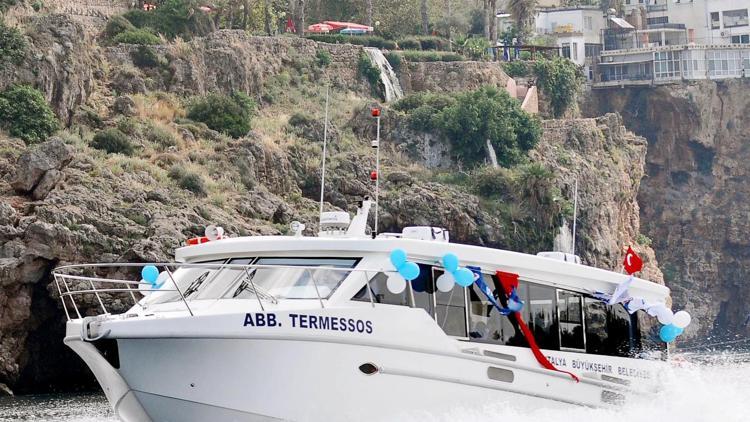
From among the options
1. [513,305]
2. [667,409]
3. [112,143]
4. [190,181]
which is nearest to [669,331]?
[667,409]

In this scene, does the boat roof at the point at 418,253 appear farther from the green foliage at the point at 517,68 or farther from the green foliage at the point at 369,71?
the green foliage at the point at 517,68

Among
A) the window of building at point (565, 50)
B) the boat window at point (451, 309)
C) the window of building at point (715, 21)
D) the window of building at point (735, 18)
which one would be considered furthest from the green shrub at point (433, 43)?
the boat window at point (451, 309)

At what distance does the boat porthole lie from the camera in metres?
18.9

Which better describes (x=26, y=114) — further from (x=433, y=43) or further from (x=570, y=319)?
(x=433, y=43)

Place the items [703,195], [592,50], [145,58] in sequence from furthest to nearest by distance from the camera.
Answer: [592,50] < [703,195] < [145,58]

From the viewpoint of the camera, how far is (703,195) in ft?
261

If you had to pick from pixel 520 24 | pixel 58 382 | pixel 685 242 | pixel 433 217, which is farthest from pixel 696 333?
pixel 58 382

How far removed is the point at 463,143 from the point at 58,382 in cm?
2280

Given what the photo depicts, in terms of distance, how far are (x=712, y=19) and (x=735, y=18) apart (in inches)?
51.2

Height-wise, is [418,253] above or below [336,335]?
above

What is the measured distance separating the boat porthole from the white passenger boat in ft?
0.11

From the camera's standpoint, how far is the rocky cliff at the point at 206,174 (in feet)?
123

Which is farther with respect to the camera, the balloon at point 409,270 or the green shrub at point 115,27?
the green shrub at point 115,27

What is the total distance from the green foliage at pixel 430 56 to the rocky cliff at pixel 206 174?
7.32 feet
